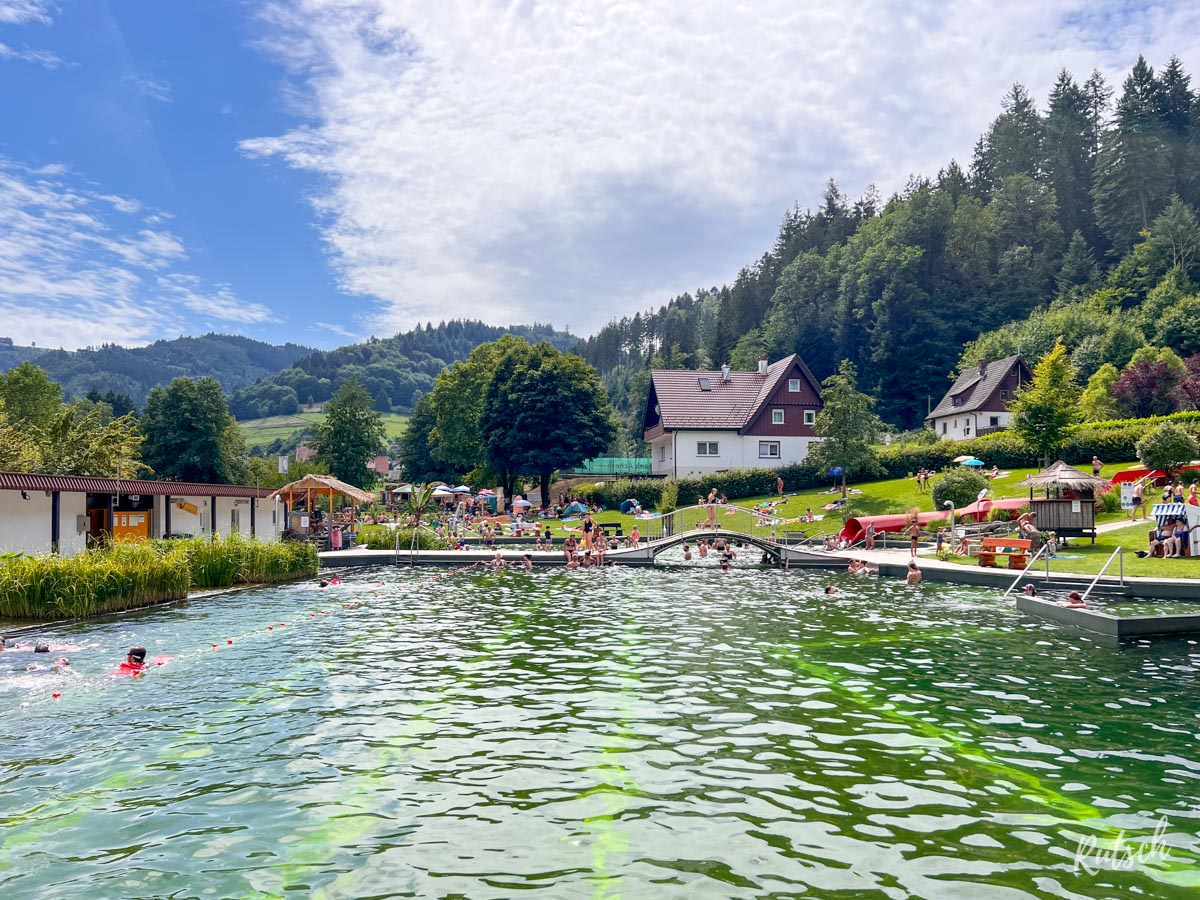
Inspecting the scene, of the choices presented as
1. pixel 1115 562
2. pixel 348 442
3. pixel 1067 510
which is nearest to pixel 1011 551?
pixel 1115 562

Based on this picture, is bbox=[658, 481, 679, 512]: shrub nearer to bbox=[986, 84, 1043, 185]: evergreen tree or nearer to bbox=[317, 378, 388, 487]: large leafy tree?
bbox=[317, 378, 388, 487]: large leafy tree

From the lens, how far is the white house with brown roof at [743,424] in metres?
67.1

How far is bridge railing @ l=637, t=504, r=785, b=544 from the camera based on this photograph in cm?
4159

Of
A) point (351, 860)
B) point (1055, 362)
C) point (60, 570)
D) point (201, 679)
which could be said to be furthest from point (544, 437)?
point (351, 860)

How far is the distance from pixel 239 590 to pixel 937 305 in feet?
335

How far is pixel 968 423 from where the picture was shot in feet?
258

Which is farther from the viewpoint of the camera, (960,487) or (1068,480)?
(960,487)

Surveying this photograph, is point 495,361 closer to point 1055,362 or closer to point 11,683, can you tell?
point 1055,362

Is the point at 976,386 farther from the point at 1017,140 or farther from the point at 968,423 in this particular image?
the point at 1017,140

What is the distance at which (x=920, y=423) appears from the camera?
104 m

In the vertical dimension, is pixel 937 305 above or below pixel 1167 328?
above

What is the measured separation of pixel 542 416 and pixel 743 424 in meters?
16.7

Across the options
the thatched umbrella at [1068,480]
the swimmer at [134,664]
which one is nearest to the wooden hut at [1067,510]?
the thatched umbrella at [1068,480]

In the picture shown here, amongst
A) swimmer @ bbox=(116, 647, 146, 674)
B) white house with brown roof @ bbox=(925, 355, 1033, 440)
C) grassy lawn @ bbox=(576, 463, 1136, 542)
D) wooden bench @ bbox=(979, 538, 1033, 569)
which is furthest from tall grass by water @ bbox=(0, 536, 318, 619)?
white house with brown roof @ bbox=(925, 355, 1033, 440)
